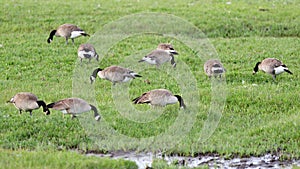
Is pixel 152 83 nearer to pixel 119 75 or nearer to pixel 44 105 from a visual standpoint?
pixel 119 75

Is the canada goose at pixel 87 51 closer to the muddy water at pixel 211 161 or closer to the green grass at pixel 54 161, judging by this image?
the muddy water at pixel 211 161

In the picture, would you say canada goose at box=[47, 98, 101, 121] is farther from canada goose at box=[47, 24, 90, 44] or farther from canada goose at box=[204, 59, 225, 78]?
canada goose at box=[47, 24, 90, 44]

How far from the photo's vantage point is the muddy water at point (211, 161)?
8953 mm

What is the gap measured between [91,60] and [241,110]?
18.2ft

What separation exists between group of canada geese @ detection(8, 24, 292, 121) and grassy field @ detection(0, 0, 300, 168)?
0.83 feet

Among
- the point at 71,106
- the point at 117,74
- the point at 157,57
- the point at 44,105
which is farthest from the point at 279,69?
the point at 44,105

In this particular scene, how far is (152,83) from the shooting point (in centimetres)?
1386

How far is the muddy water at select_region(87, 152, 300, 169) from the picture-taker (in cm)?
895

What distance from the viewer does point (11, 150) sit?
30.5ft

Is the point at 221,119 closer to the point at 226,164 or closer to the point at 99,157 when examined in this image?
the point at 226,164

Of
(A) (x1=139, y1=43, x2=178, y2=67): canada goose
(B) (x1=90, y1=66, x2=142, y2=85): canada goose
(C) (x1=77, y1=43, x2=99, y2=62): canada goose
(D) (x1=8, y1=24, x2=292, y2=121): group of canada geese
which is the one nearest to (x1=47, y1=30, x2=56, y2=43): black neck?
(D) (x1=8, y1=24, x2=292, y2=121): group of canada geese

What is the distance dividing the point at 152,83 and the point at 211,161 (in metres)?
4.97

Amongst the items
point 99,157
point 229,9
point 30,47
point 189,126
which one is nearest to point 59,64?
point 30,47

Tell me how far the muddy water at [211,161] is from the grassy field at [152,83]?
18 centimetres
